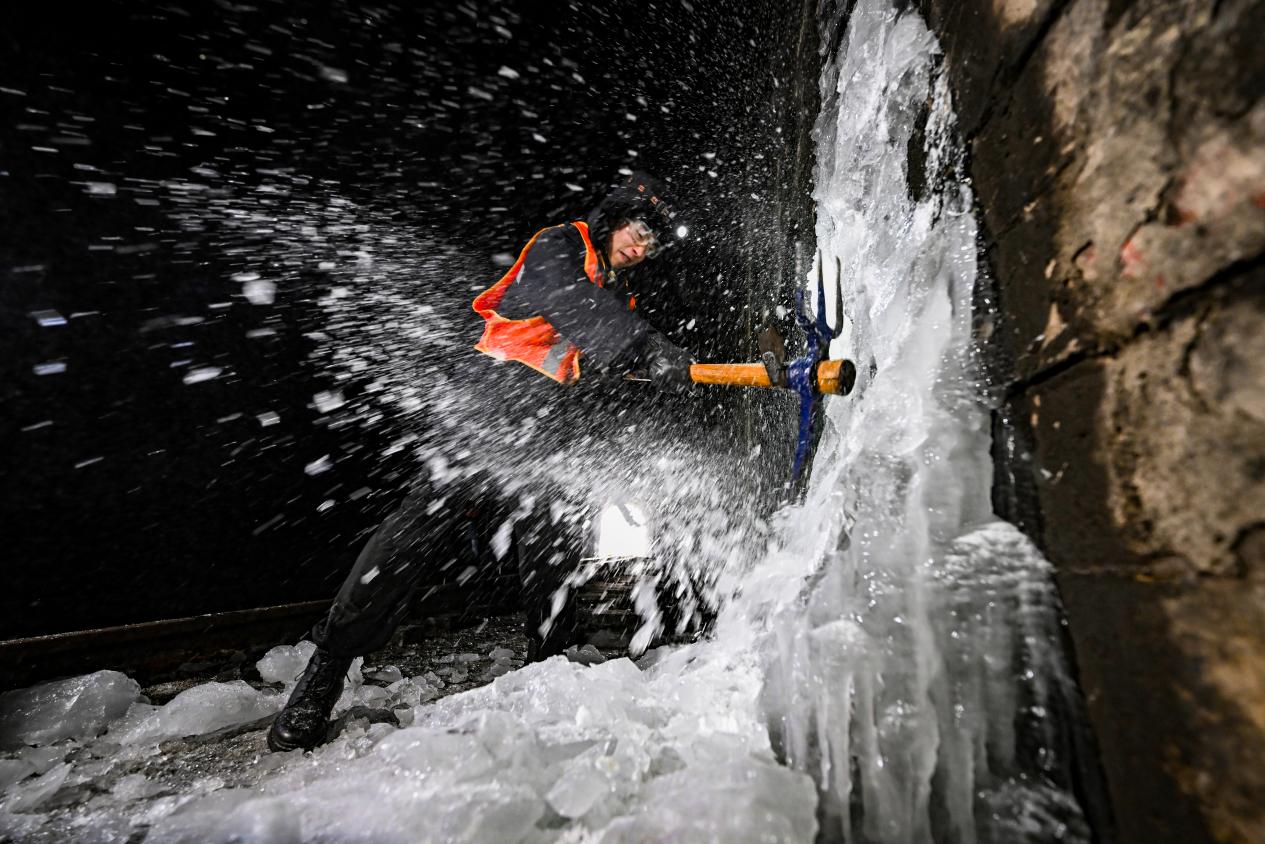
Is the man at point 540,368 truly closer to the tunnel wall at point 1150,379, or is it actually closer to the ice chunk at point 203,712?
the ice chunk at point 203,712

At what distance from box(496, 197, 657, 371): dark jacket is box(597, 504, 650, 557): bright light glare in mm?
12596

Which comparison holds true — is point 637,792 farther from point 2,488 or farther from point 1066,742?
point 2,488

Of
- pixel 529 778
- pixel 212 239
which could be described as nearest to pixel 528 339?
pixel 529 778

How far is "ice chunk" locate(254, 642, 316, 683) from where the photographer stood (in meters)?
3.14

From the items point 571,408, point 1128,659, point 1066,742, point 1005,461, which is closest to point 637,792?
point 1066,742

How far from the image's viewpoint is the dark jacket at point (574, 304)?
8.84ft

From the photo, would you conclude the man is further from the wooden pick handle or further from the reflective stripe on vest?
the wooden pick handle

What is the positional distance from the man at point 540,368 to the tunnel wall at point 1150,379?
1.69 m

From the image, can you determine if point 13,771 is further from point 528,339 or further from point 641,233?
point 641,233

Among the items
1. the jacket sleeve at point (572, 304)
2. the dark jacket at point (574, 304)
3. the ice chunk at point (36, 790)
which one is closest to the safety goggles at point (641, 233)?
the dark jacket at point (574, 304)

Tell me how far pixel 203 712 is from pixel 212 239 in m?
4.01

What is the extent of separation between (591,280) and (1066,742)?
2.80m

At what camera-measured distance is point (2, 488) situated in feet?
10.6

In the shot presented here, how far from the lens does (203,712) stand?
2.35 m
